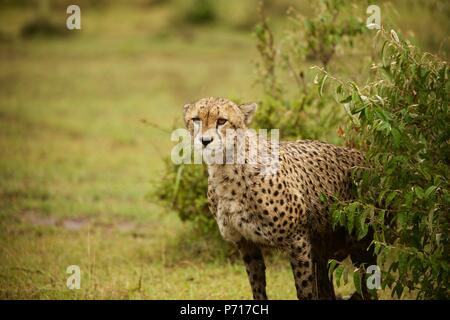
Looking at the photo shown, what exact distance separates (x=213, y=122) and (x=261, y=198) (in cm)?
56

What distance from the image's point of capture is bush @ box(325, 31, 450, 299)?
4547mm

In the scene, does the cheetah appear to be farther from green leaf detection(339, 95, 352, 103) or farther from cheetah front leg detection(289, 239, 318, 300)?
green leaf detection(339, 95, 352, 103)

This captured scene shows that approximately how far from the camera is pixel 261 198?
15.8 ft

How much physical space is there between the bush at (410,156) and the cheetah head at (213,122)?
656 mm

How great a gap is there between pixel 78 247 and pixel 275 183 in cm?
328

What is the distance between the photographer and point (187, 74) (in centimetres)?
1641

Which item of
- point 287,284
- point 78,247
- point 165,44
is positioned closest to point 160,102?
point 165,44

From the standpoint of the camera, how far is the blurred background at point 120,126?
6.80 meters

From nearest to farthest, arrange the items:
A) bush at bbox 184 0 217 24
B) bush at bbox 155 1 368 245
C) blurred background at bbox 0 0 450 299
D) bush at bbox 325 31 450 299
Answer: bush at bbox 325 31 450 299 < blurred background at bbox 0 0 450 299 < bush at bbox 155 1 368 245 < bush at bbox 184 0 217 24

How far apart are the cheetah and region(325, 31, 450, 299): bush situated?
0.90 ft
